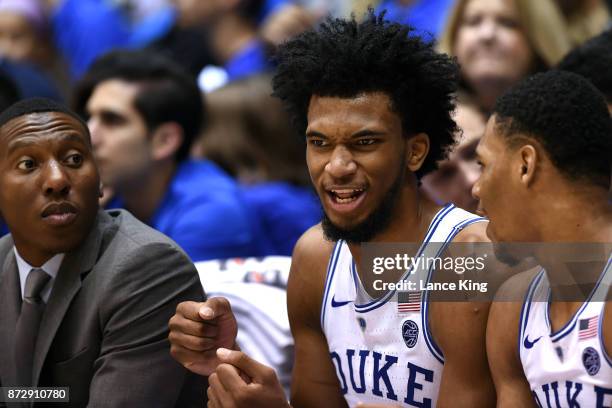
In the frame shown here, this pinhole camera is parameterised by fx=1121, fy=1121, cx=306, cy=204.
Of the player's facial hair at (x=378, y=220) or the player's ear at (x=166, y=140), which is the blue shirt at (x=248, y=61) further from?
the player's facial hair at (x=378, y=220)

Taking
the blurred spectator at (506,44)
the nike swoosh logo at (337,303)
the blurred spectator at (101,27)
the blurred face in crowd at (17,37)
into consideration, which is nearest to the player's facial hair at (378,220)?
the nike swoosh logo at (337,303)

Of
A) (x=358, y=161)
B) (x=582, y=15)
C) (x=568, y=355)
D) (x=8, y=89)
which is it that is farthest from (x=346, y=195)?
(x=8, y=89)

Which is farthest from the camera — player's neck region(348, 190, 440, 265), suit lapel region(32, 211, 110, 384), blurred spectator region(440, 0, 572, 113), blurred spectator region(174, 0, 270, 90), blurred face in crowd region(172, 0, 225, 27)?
blurred face in crowd region(172, 0, 225, 27)

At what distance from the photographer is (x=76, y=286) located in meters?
3.88

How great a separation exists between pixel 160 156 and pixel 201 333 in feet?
8.47

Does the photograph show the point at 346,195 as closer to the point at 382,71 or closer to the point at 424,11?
the point at 382,71

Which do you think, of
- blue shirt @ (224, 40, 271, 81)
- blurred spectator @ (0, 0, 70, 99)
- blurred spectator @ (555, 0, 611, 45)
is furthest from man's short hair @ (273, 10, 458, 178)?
blurred spectator @ (0, 0, 70, 99)

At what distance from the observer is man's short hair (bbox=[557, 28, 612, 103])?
4.65m

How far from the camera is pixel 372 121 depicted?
359 cm

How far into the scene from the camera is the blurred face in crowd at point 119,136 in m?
5.79

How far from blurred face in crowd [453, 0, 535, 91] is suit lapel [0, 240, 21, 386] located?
2834 mm

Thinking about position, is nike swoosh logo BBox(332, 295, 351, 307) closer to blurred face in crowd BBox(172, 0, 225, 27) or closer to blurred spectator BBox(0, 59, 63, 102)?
blurred spectator BBox(0, 59, 63, 102)

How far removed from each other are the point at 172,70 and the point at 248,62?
58.7 inches

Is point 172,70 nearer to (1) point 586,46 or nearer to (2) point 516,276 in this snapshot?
Result: (1) point 586,46
